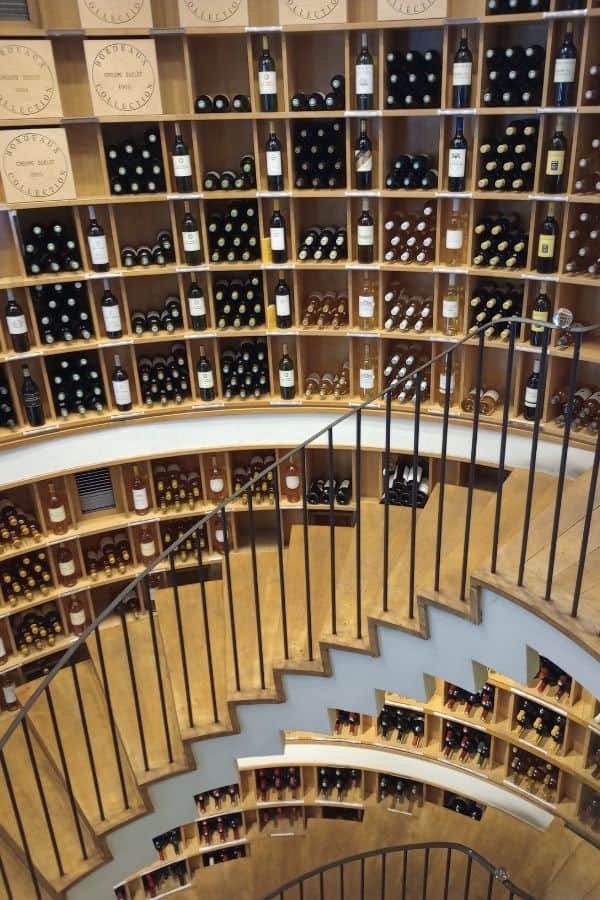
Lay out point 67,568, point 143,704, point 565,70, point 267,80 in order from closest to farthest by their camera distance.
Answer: point 565,70
point 143,704
point 267,80
point 67,568

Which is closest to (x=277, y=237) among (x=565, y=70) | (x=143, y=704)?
(x=565, y=70)

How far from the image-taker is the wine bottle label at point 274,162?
3.87 meters

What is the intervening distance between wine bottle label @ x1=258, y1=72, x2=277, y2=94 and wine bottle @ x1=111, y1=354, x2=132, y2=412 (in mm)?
1645

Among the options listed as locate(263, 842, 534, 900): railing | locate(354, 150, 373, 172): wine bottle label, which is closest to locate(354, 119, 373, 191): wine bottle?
locate(354, 150, 373, 172): wine bottle label

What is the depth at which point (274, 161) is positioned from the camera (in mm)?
3889

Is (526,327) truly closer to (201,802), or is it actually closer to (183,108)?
(183,108)

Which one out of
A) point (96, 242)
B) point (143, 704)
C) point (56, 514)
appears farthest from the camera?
point (56, 514)

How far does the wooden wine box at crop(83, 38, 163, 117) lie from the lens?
3742mm

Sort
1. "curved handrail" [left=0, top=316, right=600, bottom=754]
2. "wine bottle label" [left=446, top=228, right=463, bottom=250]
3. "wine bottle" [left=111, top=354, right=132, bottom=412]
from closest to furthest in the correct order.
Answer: "curved handrail" [left=0, top=316, right=600, bottom=754] < "wine bottle label" [left=446, top=228, right=463, bottom=250] < "wine bottle" [left=111, top=354, right=132, bottom=412]

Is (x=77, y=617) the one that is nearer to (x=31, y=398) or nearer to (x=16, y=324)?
(x=31, y=398)

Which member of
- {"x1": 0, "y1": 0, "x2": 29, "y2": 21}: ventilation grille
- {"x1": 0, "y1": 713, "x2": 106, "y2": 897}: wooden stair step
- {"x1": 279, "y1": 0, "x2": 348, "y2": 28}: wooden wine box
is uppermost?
{"x1": 0, "y1": 0, "x2": 29, "y2": 21}: ventilation grille

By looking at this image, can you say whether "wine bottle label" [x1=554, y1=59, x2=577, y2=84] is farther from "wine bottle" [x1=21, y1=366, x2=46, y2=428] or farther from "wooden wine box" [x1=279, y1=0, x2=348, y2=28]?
"wine bottle" [x1=21, y1=366, x2=46, y2=428]

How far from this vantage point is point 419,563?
308 centimetres

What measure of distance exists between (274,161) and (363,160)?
1.51ft
